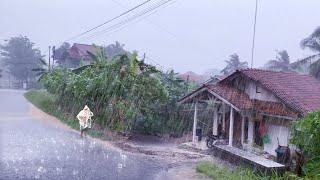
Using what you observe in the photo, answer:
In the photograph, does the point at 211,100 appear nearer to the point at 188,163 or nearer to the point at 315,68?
the point at 188,163

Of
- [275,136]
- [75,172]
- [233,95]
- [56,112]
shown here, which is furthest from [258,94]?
[56,112]

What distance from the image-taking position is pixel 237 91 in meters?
22.5

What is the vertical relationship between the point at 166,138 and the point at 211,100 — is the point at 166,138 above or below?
below

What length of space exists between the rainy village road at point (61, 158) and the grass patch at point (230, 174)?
5.51 ft

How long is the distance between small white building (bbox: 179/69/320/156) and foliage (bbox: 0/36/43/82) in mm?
59749

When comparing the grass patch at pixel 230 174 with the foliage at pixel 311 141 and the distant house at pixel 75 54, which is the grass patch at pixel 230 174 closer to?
the foliage at pixel 311 141

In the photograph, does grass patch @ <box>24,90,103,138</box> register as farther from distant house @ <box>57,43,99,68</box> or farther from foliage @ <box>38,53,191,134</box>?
distant house @ <box>57,43,99,68</box>

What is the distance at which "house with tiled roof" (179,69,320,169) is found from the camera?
771 inches

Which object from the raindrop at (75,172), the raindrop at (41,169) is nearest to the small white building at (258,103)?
the raindrop at (75,172)

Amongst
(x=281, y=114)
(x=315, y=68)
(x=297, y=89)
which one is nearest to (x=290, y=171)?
(x=281, y=114)

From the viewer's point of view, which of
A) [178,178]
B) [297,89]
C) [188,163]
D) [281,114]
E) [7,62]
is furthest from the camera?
[7,62]

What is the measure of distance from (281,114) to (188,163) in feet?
16.0

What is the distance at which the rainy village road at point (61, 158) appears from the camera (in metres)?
14.0

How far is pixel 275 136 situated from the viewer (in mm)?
20219
